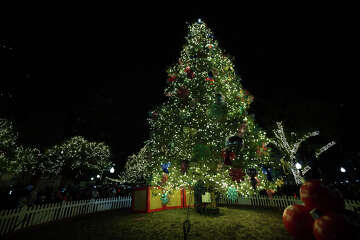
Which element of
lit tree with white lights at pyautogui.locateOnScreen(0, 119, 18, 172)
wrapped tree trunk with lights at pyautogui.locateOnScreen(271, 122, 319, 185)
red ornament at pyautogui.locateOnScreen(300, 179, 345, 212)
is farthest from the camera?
wrapped tree trunk with lights at pyautogui.locateOnScreen(271, 122, 319, 185)

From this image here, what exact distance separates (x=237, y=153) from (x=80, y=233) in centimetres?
749

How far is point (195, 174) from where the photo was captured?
29.0ft

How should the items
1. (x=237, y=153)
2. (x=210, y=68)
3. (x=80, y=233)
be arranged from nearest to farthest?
(x=80, y=233) < (x=237, y=153) < (x=210, y=68)

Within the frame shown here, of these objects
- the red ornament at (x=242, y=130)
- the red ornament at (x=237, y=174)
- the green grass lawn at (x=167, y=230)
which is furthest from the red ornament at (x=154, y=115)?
the green grass lawn at (x=167, y=230)

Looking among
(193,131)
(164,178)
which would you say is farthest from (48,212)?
(193,131)

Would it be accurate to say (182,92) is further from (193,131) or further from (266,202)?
(266,202)

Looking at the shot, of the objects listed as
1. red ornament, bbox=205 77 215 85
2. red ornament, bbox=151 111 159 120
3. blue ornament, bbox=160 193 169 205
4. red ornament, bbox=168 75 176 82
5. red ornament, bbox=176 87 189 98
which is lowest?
blue ornament, bbox=160 193 169 205

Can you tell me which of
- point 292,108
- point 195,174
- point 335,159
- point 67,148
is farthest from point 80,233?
point 335,159

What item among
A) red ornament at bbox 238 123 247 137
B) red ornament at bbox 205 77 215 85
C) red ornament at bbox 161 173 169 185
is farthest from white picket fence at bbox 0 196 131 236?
red ornament at bbox 205 77 215 85

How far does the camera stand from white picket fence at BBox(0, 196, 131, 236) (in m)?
6.80

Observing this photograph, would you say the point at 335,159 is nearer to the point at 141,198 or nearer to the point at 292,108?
the point at 292,108

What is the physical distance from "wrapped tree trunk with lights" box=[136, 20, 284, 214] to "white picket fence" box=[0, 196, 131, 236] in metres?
4.53

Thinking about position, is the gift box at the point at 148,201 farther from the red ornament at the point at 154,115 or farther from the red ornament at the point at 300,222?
the red ornament at the point at 300,222

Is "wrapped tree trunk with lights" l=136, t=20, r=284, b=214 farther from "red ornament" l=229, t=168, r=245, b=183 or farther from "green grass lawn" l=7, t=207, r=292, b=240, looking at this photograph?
"green grass lawn" l=7, t=207, r=292, b=240
